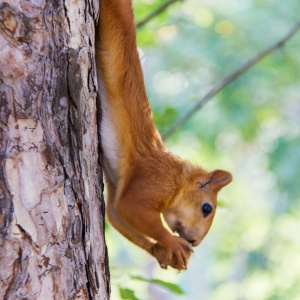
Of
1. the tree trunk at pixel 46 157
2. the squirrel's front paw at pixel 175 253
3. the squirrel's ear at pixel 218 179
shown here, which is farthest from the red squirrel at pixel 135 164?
the tree trunk at pixel 46 157

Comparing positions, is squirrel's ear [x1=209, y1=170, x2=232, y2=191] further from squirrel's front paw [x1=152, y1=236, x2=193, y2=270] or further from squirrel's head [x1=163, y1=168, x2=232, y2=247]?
squirrel's front paw [x1=152, y1=236, x2=193, y2=270]

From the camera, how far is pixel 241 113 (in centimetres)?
624

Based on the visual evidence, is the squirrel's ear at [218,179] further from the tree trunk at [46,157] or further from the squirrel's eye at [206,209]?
the tree trunk at [46,157]

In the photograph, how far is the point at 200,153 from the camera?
7227 millimetres

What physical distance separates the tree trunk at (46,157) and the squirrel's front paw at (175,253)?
0.62m

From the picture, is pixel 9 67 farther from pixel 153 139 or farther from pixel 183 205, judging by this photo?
pixel 183 205

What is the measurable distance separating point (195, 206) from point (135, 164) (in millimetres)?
454

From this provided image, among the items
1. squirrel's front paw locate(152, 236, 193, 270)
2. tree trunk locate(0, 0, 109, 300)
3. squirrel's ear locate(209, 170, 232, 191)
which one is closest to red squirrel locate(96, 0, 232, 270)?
squirrel's front paw locate(152, 236, 193, 270)

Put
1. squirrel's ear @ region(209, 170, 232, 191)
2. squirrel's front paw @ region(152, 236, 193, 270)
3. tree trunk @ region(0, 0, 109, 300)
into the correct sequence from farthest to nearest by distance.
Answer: squirrel's ear @ region(209, 170, 232, 191), squirrel's front paw @ region(152, 236, 193, 270), tree trunk @ region(0, 0, 109, 300)

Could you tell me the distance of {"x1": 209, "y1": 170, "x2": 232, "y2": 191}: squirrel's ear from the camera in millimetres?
3008

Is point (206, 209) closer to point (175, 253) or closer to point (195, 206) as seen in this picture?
point (195, 206)

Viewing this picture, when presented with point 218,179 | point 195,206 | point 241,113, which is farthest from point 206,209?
point 241,113

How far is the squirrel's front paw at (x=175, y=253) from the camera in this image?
2539 mm

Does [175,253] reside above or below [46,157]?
above
